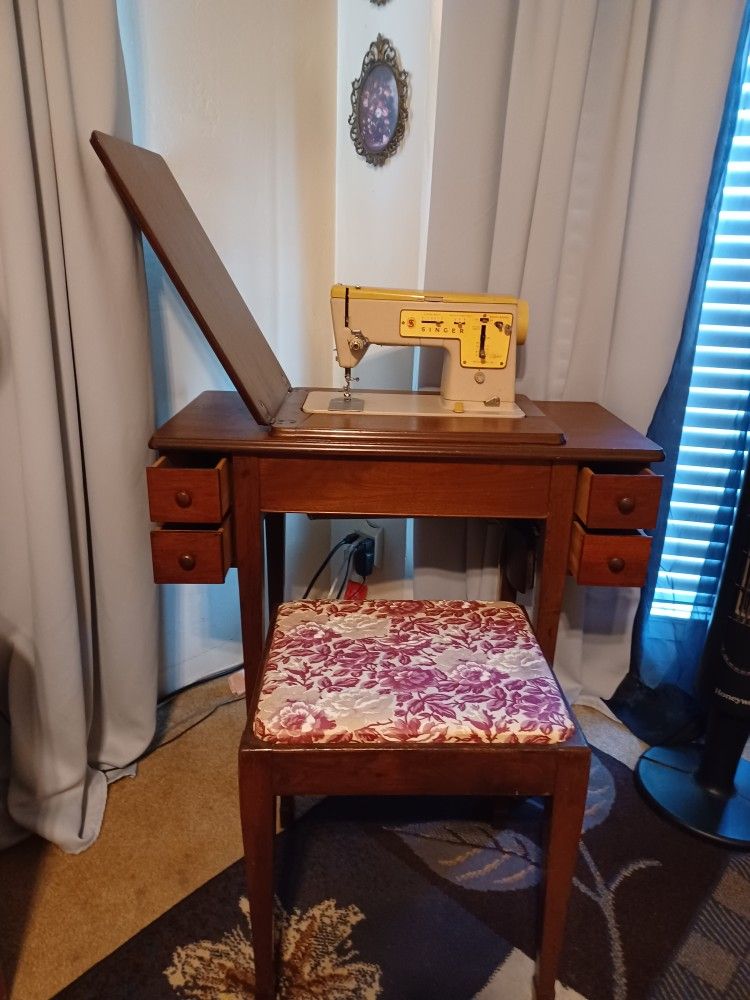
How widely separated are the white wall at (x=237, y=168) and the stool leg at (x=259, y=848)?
2.71ft

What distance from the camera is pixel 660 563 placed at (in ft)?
5.27

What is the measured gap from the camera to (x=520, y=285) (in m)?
1.44

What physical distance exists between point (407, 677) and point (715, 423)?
3.20 feet

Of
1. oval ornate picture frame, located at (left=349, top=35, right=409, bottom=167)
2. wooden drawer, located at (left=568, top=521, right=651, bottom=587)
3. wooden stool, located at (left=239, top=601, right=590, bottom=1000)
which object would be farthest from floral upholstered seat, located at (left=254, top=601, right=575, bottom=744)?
oval ornate picture frame, located at (left=349, top=35, right=409, bottom=167)

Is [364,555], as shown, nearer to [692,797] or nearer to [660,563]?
[660,563]

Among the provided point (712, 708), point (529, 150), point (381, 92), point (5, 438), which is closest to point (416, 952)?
point (712, 708)

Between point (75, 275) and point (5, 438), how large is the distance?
0.30 meters

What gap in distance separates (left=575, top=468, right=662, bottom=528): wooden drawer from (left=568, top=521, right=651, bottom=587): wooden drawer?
0.09ft

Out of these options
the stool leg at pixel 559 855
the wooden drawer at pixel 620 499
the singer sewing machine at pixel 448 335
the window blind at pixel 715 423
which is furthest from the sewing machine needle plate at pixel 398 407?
the stool leg at pixel 559 855

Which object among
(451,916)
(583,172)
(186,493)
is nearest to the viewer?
(186,493)

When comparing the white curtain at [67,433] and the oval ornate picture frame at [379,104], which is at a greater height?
the oval ornate picture frame at [379,104]

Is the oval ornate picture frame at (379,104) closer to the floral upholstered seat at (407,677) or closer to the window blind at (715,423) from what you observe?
the window blind at (715,423)

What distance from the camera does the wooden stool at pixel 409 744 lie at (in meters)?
0.89

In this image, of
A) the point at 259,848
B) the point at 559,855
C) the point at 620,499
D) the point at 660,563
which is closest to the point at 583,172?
the point at 620,499
